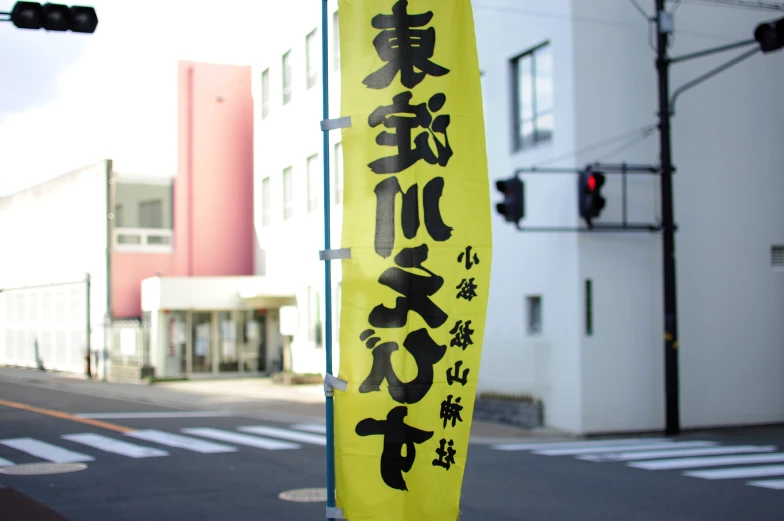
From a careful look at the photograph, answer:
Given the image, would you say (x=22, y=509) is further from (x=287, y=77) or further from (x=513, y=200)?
(x=287, y=77)

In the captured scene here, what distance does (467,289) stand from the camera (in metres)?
4.78

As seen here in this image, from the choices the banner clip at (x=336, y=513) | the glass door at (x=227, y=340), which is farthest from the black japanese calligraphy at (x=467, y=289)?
the glass door at (x=227, y=340)

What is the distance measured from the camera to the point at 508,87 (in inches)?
749

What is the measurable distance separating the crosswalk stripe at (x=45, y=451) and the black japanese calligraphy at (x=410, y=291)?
947 cm

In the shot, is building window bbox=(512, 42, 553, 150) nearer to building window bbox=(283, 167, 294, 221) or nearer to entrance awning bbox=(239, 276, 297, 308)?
building window bbox=(283, 167, 294, 221)

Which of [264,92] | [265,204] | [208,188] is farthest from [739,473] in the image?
[208,188]

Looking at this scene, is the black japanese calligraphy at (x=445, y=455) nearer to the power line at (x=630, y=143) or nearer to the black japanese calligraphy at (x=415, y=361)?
the black japanese calligraphy at (x=415, y=361)

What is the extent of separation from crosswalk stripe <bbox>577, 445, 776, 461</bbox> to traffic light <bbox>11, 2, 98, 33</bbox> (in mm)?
9235

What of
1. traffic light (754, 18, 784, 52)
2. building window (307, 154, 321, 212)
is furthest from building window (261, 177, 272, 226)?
traffic light (754, 18, 784, 52)

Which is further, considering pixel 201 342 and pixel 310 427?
pixel 201 342

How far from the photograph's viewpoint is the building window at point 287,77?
2756 centimetres

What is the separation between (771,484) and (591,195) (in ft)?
21.3

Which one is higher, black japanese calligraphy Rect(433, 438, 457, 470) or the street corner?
black japanese calligraphy Rect(433, 438, 457, 470)

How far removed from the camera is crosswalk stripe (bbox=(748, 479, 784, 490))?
35.5 feet
